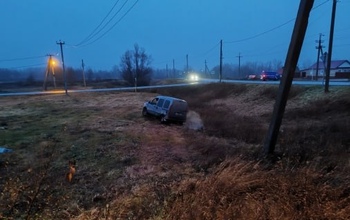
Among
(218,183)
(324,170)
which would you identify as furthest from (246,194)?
(324,170)

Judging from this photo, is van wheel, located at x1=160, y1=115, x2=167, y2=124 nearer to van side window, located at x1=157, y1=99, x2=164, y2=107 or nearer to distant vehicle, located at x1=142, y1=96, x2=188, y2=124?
Result: distant vehicle, located at x1=142, y1=96, x2=188, y2=124

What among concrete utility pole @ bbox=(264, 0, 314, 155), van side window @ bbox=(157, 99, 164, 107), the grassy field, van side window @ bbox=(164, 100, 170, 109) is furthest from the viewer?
van side window @ bbox=(157, 99, 164, 107)

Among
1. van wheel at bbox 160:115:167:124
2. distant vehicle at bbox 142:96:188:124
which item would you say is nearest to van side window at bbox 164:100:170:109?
distant vehicle at bbox 142:96:188:124

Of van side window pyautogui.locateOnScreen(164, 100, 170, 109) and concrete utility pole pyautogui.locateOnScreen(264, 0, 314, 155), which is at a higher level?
concrete utility pole pyautogui.locateOnScreen(264, 0, 314, 155)

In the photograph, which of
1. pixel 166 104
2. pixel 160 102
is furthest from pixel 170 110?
pixel 160 102

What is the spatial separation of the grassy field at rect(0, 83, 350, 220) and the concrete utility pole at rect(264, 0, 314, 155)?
781mm

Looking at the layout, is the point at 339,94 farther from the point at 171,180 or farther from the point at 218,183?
the point at 218,183

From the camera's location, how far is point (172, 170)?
1102cm

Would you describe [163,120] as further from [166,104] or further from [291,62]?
[291,62]

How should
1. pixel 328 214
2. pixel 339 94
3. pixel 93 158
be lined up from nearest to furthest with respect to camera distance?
1. pixel 328 214
2. pixel 93 158
3. pixel 339 94

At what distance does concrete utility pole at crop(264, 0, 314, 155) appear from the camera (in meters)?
8.66

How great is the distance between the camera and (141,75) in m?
89.7

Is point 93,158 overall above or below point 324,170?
below

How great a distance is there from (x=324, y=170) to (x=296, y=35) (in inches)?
152
